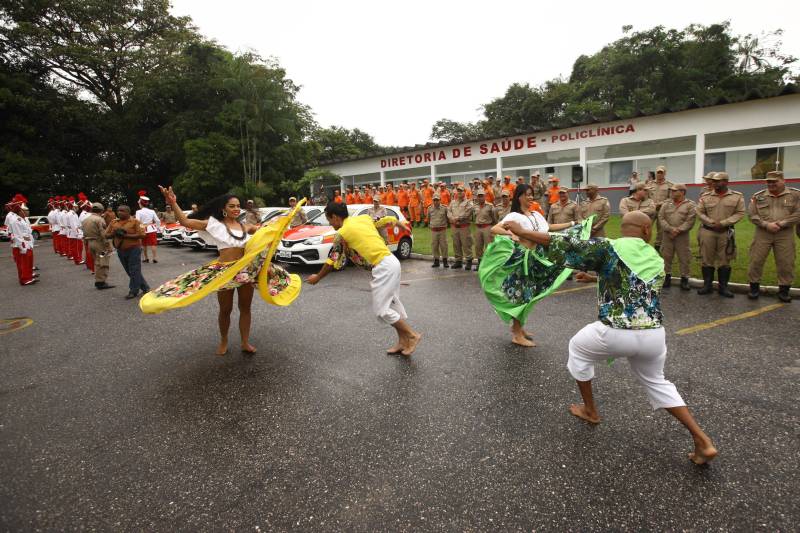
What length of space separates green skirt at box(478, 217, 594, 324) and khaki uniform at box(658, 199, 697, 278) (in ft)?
14.4

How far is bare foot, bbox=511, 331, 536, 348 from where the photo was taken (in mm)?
5289

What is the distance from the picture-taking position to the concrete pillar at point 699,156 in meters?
18.4

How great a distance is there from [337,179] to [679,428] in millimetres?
31039

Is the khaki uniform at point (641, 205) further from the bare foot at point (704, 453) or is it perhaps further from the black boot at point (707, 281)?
the bare foot at point (704, 453)

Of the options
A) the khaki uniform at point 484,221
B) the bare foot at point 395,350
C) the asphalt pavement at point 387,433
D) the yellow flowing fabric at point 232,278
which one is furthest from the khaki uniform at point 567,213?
the yellow flowing fabric at point 232,278

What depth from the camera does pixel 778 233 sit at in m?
6.91

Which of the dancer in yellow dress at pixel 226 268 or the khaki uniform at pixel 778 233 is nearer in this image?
the dancer in yellow dress at pixel 226 268

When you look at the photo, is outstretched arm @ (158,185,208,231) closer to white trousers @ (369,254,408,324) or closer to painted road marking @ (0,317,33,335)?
white trousers @ (369,254,408,324)

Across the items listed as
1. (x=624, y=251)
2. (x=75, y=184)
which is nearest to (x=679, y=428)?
(x=624, y=251)

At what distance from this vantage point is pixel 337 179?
32688mm

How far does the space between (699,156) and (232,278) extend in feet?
Answer: 66.6

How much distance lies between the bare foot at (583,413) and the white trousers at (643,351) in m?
0.55

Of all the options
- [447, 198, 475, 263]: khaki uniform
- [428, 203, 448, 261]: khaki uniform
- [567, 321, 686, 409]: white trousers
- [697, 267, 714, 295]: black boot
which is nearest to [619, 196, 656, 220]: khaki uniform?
[697, 267, 714, 295]: black boot

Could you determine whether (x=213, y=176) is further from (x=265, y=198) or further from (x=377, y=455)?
(x=377, y=455)
